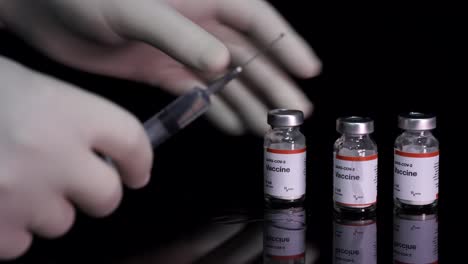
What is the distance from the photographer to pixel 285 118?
6.52 ft

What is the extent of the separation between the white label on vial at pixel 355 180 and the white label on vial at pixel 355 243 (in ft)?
0.21

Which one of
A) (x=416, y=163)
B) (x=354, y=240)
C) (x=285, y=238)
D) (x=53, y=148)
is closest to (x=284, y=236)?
(x=285, y=238)

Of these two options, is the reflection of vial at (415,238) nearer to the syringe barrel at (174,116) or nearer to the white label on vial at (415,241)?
the white label on vial at (415,241)

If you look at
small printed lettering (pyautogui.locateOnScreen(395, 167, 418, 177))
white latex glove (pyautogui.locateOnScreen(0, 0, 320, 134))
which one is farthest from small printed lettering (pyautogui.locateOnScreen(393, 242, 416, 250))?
white latex glove (pyautogui.locateOnScreen(0, 0, 320, 134))

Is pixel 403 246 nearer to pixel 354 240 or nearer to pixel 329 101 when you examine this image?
pixel 354 240

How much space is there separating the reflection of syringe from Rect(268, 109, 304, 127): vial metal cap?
34 cm

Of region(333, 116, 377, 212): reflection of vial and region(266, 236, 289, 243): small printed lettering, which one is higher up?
region(333, 116, 377, 212): reflection of vial

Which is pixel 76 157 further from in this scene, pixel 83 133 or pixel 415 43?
pixel 415 43

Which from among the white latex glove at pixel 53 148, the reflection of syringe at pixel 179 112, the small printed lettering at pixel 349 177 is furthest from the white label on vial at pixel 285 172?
the white latex glove at pixel 53 148

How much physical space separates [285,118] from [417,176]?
371 mm

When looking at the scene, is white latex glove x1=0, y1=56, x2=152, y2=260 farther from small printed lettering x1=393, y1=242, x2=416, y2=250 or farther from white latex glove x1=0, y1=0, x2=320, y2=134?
small printed lettering x1=393, y1=242, x2=416, y2=250

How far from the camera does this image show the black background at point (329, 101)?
7.30 ft

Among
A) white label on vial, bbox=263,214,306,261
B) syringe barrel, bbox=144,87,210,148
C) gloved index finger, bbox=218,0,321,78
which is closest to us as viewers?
syringe barrel, bbox=144,87,210,148

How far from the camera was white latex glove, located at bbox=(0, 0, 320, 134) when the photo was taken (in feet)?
6.31
